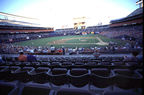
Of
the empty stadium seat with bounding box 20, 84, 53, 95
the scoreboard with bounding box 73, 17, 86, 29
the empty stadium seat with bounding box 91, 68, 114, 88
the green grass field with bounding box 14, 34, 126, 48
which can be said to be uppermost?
the scoreboard with bounding box 73, 17, 86, 29

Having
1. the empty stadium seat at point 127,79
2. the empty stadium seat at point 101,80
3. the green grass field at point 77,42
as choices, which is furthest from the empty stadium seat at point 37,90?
the green grass field at point 77,42

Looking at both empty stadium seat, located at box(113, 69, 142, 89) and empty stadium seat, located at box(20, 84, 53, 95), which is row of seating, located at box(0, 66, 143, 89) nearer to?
empty stadium seat, located at box(113, 69, 142, 89)

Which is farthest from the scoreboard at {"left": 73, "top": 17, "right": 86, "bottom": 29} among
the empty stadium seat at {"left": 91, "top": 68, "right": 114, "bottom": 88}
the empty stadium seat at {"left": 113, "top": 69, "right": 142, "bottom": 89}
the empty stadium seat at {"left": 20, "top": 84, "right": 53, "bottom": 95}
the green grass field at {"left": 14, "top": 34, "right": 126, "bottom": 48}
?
the empty stadium seat at {"left": 20, "top": 84, "right": 53, "bottom": 95}

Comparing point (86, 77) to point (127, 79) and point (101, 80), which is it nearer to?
point (101, 80)

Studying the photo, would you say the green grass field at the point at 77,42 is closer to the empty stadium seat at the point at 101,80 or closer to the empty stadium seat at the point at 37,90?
the empty stadium seat at the point at 101,80

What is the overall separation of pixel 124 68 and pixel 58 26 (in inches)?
3418

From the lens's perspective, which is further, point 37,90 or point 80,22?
point 80,22

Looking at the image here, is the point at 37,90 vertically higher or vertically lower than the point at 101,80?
lower

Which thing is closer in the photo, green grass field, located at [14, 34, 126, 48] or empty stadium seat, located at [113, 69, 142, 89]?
empty stadium seat, located at [113, 69, 142, 89]

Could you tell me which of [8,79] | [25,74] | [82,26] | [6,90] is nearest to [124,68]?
[25,74]

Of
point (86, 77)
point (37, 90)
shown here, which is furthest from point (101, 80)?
point (37, 90)

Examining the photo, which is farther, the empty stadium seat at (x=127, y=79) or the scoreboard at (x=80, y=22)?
the scoreboard at (x=80, y=22)

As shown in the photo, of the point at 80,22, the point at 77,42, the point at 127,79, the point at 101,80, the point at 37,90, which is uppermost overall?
the point at 80,22

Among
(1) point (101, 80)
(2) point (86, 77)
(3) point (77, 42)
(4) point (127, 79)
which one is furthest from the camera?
(3) point (77, 42)
